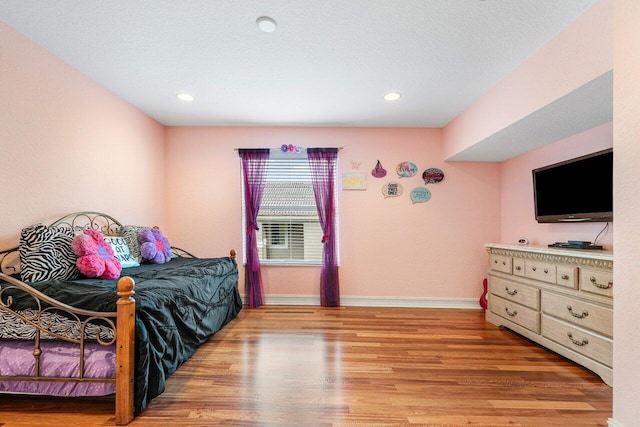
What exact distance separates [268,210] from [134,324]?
240 centimetres

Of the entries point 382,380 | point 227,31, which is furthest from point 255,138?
point 382,380

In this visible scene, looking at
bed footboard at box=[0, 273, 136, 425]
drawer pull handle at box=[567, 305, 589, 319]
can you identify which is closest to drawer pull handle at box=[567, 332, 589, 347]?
drawer pull handle at box=[567, 305, 589, 319]

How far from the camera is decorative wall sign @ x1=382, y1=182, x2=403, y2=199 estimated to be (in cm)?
366

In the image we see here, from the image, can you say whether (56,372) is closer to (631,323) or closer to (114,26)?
(114,26)

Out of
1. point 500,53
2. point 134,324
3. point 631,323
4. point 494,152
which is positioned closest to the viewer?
point 631,323

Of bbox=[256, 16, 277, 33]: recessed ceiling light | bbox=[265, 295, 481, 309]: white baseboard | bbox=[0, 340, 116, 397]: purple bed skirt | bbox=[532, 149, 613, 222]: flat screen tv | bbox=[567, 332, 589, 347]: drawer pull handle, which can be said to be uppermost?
bbox=[256, 16, 277, 33]: recessed ceiling light

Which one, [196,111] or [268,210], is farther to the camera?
[268,210]

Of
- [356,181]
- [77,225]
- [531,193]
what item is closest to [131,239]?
[77,225]

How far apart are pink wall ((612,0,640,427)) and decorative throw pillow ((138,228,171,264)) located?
344 centimetres

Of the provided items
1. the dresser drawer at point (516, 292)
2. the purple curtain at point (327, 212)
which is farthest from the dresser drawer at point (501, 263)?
the purple curtain at point (327, 212)

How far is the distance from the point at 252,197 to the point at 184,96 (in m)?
1.38

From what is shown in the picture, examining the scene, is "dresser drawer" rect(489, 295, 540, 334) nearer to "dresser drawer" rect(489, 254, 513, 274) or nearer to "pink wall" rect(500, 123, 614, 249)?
"dresser drawer" rect(489, 254, 513, 274)

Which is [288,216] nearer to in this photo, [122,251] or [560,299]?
[122,251]

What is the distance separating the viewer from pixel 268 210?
3764 mm
